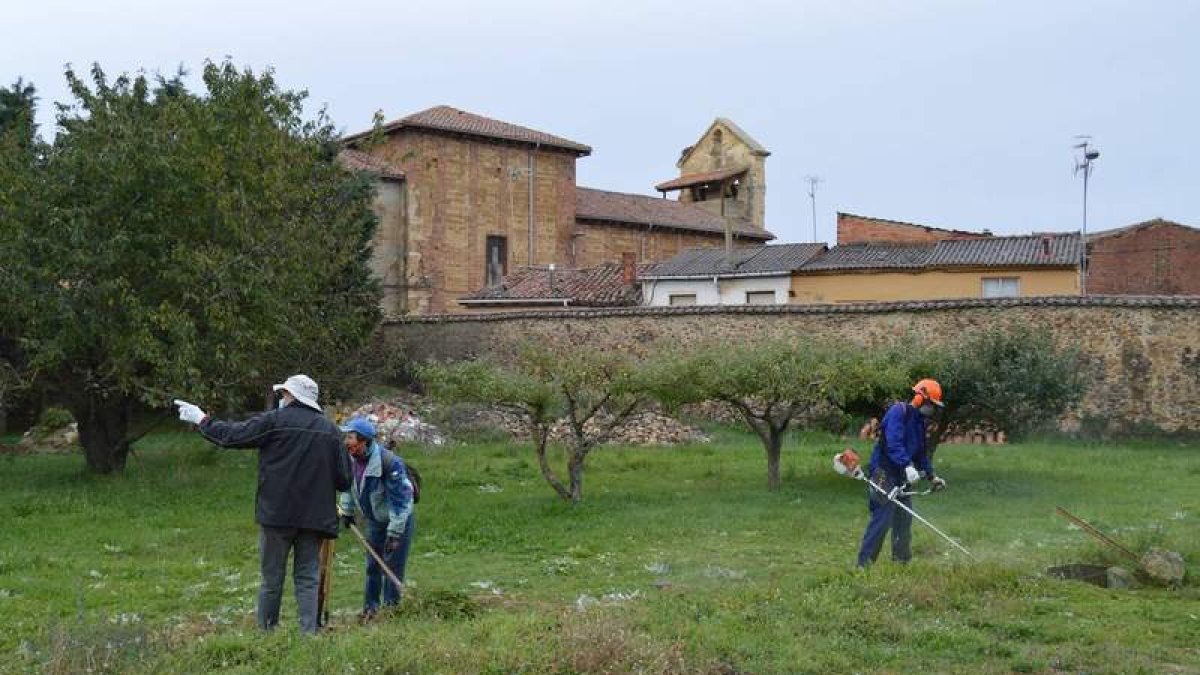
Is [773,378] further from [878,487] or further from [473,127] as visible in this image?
[473,127]

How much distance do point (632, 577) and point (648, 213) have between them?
142 ft

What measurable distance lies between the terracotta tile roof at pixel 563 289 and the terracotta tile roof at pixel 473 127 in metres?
6.04

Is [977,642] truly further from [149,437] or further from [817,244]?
[817,244]

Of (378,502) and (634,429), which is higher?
(378,502)

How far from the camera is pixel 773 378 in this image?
1867 cm

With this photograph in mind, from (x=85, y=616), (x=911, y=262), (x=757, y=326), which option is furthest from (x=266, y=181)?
(x=911, y=262)

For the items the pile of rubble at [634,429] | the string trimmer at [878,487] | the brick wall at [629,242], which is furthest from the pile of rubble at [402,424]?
the brick wall at [629,242]

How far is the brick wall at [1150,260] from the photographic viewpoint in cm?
4122

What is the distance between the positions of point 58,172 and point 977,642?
53.5ft

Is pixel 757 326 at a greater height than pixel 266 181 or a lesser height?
lesser

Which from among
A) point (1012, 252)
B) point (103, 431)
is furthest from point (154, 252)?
point (1012, 252)

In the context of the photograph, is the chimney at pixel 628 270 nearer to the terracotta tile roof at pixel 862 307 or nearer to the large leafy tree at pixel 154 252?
the terracotta tile roof at pixel 862 307

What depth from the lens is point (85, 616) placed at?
408 inches

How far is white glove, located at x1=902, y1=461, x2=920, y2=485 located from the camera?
1195cm
